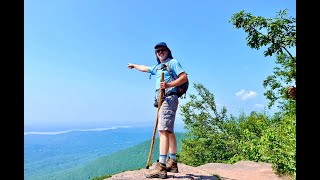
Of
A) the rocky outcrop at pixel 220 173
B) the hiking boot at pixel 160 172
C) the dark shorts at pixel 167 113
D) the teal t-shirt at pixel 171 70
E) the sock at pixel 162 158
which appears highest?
the teal t-shirt at pixel 171 70

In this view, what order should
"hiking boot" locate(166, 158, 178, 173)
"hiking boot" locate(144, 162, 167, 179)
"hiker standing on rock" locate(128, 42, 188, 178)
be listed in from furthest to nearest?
"hiking boot" locate(166, 158, 178, 173) → "hiking boot" locate(144, 162, 167, 179) → "hiker standing on rock" locate(128, 42, 188, 178)

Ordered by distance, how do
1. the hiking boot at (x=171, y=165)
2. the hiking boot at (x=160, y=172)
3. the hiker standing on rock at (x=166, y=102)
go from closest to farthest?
1. the hiker standing on rock at (x=166, y=102)
2. the hiking boot at (x=160, y=172)
3. the hiking boot at (x=171, y=165)

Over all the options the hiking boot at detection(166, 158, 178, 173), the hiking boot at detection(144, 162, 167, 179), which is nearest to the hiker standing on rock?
the hiking boot at detection(144, 162, 167, 179)

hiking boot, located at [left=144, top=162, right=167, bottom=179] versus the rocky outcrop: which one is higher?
hiking boot, located at [left=144, top=162, right=167, bottom=179]

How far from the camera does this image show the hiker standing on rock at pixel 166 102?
11.6 ft

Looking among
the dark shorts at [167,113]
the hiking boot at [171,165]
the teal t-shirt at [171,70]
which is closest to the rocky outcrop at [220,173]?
the hiking boot at [171,165]

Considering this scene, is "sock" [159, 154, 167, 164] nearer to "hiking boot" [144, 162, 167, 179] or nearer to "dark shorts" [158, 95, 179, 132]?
"hiking boot" [144, 162, 167, 179]

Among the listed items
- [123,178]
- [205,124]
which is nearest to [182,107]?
[205,124]

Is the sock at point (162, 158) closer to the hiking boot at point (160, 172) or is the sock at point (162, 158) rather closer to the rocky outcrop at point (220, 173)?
the hiking boot at point (160, 172)

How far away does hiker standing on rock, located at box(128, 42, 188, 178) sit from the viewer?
11.6 feet

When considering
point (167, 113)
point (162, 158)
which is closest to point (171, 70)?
point (167, 113)
